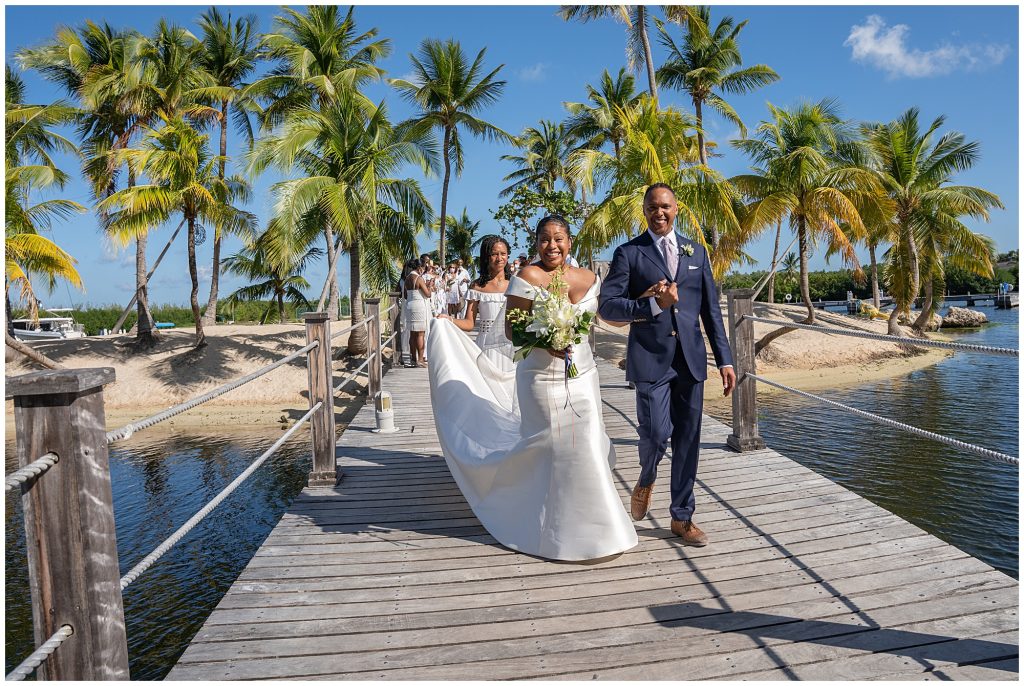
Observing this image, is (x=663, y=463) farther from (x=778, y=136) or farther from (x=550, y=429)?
(x=778, y=136)

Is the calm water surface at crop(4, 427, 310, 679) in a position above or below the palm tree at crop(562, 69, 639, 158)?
below

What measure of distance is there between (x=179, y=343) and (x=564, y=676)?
21.7 m

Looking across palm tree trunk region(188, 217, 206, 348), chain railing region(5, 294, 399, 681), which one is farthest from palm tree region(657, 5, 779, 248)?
chain railing region(5, 294, 399, 681)

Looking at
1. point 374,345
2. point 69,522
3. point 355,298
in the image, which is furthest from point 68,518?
point 355,298

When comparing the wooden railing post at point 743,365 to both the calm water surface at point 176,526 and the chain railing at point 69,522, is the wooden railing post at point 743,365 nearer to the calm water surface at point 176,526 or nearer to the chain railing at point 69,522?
the chain railing at point 69,522

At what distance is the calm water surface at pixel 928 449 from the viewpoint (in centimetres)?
866

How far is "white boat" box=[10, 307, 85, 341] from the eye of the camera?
1189 inches

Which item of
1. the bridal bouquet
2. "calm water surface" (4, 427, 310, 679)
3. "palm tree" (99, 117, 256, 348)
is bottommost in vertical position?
"calm water surface" (4, 427, 310, 679)

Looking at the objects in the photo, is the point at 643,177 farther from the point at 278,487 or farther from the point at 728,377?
the point at 728,377

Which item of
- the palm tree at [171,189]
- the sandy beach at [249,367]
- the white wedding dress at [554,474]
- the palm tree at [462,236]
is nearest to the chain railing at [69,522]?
the white wedding dress at [554,474]

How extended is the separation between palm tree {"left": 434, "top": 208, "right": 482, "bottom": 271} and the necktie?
45.1 m

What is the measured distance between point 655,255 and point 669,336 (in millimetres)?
490

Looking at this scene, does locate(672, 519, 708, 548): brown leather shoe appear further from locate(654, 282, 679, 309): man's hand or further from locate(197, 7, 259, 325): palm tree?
locate(197, 7, 259, 325): palm tree

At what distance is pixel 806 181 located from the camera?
24625 mm
